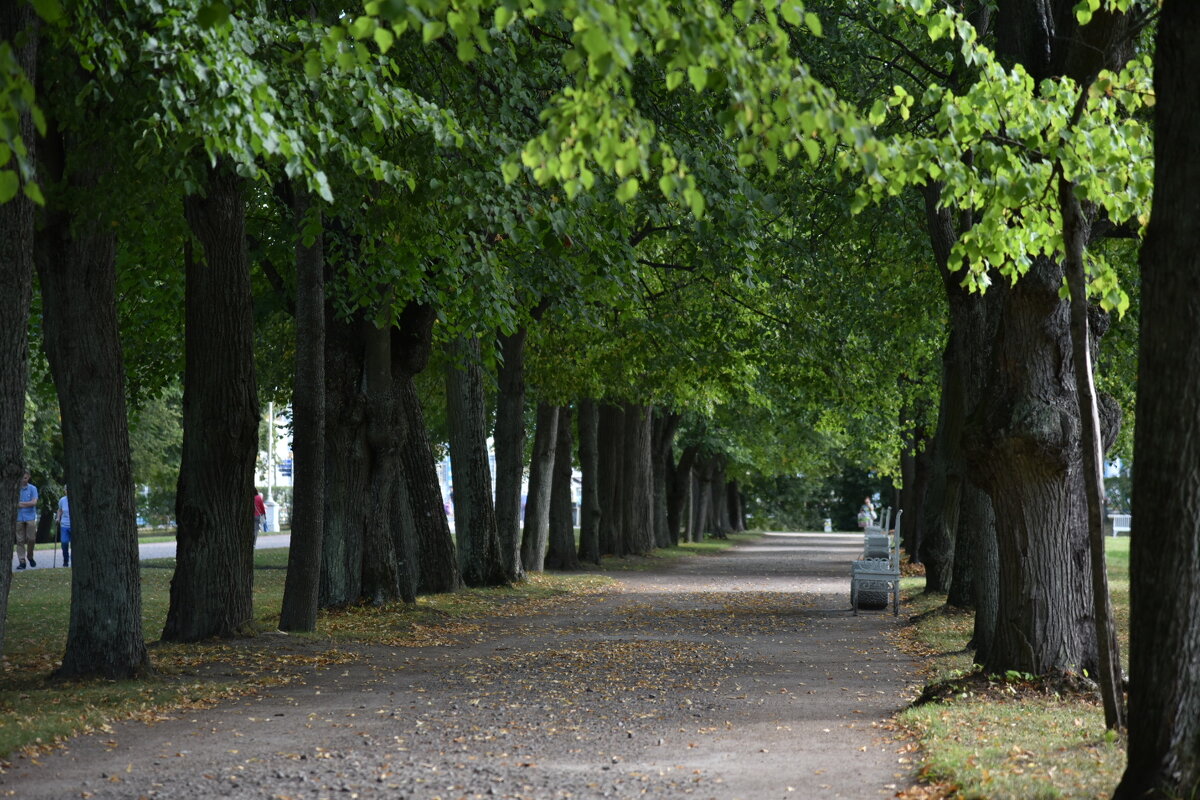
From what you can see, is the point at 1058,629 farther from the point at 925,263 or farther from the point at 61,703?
the point at 925,263

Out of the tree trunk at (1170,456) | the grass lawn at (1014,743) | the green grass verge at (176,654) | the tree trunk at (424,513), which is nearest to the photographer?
the tree trunk at (1170,456)

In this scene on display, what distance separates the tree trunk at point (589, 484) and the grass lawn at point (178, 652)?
810cm

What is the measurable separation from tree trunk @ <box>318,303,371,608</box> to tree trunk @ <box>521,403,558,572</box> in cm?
953

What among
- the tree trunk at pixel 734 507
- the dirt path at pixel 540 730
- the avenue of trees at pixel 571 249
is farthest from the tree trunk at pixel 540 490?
the tree trunk at pixel 734 507

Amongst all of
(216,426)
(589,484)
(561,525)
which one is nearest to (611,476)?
(589,484)

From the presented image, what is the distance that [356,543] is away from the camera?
18.1 m

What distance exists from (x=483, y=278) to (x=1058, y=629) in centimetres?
599

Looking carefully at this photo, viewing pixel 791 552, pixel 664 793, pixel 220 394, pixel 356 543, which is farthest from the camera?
pixel 791 552

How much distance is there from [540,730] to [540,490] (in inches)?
721

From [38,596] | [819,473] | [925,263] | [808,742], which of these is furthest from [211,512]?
[819,473]

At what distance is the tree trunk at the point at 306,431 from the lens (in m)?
14.3

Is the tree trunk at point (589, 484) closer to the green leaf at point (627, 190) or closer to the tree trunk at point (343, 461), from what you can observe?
the tree trunk at point (343, 461)

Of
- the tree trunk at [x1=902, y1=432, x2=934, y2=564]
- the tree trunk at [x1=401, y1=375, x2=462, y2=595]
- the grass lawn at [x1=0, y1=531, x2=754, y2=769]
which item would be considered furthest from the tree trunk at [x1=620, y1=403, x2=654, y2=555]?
the tree trunk at [x1=401, y1=375, x2=462, y2=595]

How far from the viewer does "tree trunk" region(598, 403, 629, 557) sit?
120ft
